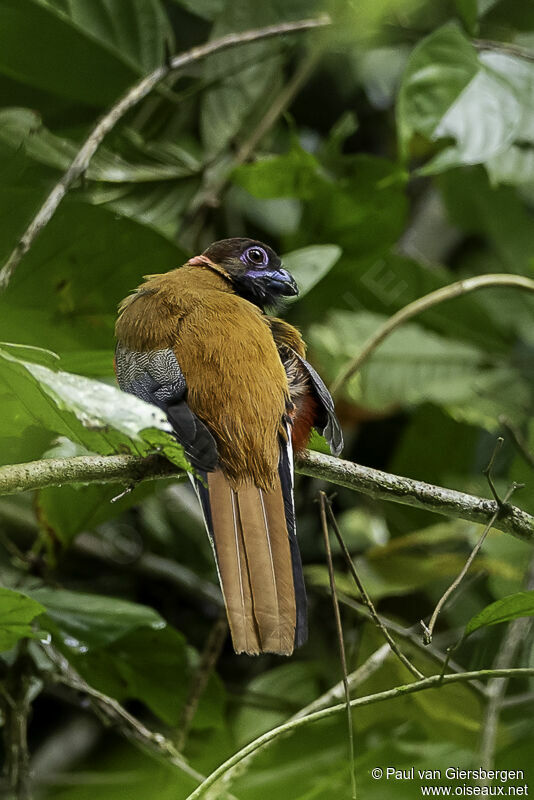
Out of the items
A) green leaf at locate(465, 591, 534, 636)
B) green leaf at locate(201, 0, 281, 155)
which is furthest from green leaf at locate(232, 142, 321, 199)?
green leaf at locate(465, 591, 534, 636)

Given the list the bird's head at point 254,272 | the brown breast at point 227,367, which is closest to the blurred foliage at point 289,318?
the brown breast at point 227,367

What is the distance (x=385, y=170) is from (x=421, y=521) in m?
0.88

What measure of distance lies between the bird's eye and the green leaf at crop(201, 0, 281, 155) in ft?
2.53

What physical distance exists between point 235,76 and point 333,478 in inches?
57.3

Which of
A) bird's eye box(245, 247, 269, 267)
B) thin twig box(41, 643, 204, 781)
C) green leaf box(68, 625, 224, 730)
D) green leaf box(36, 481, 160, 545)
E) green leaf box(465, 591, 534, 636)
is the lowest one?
green leaf box(68, 625, 224, 730)

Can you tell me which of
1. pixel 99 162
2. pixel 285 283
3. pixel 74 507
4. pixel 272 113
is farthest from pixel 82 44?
pixel 74 507

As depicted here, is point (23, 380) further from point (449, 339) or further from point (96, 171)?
point (449, 339)

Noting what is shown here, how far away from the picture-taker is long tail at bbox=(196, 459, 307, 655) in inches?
34.8

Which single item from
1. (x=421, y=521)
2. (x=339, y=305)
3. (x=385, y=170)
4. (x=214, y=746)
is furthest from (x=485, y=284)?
Answer: (x=214, y=746)

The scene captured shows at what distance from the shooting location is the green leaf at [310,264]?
5.26 ft

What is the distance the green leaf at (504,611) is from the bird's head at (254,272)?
0.60 metres

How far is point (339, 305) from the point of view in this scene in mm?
2230

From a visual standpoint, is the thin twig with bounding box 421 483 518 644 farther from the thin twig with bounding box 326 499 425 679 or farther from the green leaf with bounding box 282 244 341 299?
the green leaf with bounding box 282 244 341 299

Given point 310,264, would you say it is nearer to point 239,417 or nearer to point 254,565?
point 239,417
